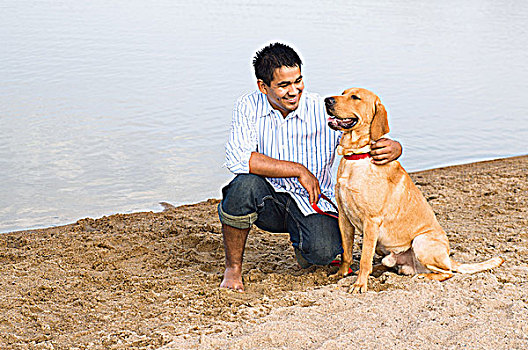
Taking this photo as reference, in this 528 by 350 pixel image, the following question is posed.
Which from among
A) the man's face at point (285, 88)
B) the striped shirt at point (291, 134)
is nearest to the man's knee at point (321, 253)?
the striped shirt at point (291, 134)

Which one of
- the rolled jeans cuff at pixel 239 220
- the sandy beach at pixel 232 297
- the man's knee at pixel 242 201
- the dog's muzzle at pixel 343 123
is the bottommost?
the sandy beach at pixel 232 297

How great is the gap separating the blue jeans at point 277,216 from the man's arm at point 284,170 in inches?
2.7

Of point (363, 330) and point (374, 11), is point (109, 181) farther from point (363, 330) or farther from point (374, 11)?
point (374, 11)

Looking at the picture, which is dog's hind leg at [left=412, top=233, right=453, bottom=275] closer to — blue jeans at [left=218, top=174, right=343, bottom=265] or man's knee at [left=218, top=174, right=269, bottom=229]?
blue jeans at [left=218, top=174, right=343, bottom=265]

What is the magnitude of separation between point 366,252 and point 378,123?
77cm

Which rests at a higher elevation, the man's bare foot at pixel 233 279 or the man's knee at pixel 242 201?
the man's knee at pixel 242 201

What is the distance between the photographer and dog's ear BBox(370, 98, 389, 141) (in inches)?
133

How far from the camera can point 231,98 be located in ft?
32.8

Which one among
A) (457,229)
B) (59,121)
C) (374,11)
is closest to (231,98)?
(59,121)

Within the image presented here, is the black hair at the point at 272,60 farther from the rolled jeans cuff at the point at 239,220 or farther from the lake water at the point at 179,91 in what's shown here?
the lake water at the point at 179,91

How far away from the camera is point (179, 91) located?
10266 millimetres

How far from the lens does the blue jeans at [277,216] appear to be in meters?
3.63

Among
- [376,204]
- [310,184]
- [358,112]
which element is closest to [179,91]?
[310,184]

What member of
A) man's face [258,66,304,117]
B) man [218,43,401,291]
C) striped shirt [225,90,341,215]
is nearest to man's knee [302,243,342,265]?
man [218,43,401,291]
